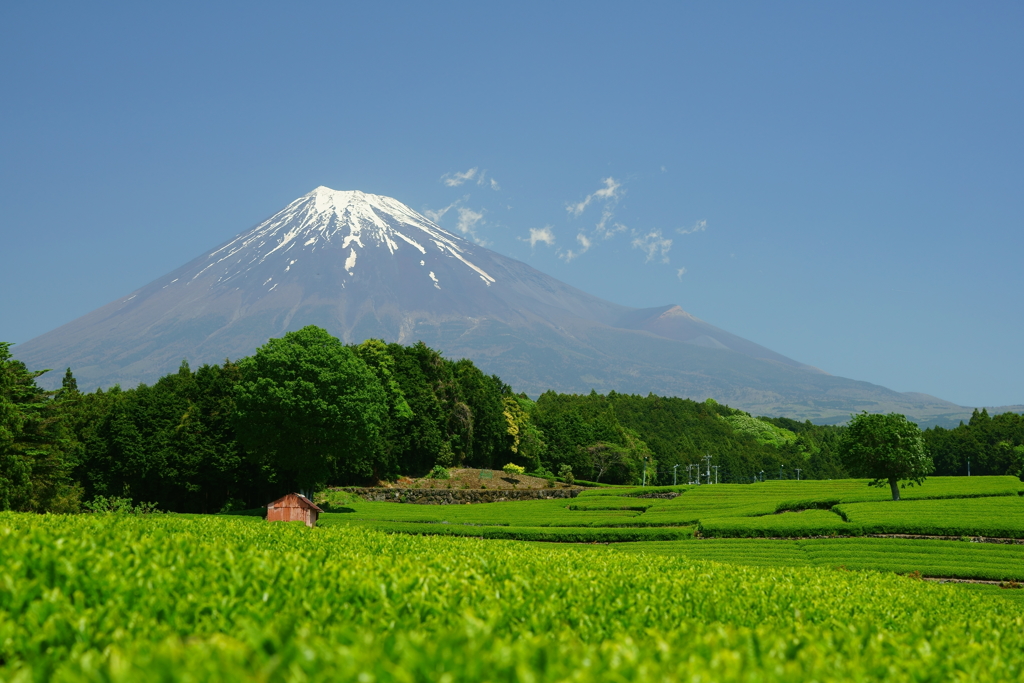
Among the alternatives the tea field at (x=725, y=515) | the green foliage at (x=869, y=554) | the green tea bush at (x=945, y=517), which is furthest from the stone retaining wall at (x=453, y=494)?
the green tea bush at (x=945, y=517)

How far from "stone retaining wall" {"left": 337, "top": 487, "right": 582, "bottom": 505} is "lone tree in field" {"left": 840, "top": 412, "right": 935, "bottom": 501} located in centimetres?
2847

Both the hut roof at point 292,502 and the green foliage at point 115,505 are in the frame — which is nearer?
the hut roof at point 292,502

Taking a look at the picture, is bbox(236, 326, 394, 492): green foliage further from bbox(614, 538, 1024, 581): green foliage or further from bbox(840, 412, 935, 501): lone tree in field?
bbox(840, 412, 935, 501): lone tree in field

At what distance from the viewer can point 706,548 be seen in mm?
31750

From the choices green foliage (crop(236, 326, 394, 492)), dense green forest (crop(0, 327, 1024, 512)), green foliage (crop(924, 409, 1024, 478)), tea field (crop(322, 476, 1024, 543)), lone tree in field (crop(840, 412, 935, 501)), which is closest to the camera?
tea field (crop(322, 476, 1024, 543))

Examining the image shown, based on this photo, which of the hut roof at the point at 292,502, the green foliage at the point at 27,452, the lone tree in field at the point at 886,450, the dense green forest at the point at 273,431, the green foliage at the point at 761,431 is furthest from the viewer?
the green foliage at the point at 761,431

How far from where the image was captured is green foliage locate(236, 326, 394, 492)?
46219mm

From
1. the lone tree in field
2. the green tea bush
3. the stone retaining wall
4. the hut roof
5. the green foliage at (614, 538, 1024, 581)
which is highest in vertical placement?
the lone tree in field

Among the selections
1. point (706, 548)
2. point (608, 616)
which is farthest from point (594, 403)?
point (608, 616)

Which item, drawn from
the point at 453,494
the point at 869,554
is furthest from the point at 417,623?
the point at 453,494

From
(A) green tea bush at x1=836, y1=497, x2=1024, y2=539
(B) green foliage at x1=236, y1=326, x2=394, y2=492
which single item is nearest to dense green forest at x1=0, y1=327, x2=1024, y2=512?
(B) green foliage at x1=236, y1=326, x2=394, y2=492

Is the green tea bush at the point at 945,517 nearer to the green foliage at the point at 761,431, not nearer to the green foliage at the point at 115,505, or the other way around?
the green foliage at the point at 115,505

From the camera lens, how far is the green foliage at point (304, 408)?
46219mm

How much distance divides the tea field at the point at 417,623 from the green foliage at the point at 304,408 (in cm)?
3406
